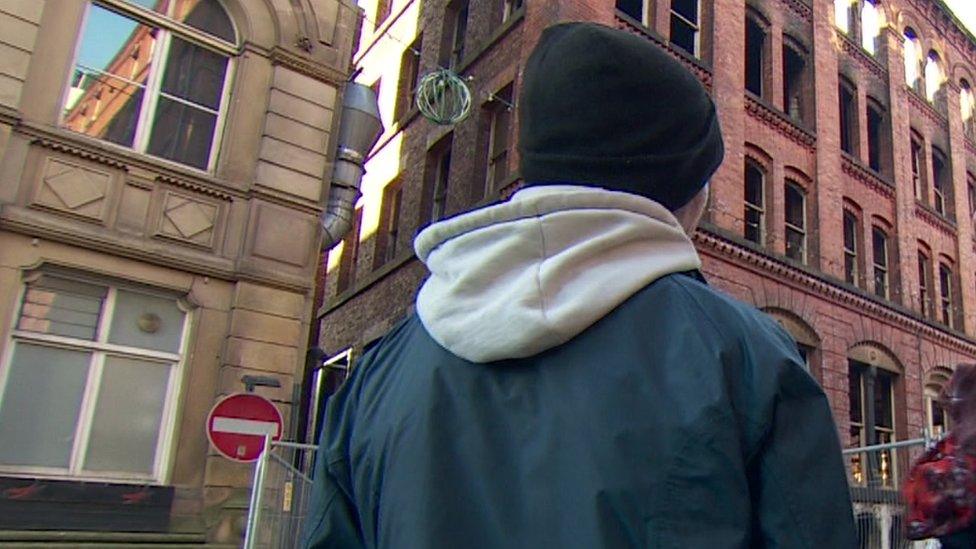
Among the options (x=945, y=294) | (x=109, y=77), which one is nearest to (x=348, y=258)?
(x=109, y=77)

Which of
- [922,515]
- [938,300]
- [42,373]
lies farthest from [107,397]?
[938,300]

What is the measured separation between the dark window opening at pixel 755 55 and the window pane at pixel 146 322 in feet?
42.1

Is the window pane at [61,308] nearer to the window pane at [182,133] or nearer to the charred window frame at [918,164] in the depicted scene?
the window pane at [182,133]

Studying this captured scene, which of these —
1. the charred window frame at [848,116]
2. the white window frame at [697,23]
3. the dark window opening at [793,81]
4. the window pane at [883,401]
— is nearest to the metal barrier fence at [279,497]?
the white window frame at [697,23]

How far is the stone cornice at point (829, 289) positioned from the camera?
13.0 metres

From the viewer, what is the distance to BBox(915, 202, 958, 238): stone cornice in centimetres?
1922

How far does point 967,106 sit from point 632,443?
89.5ft

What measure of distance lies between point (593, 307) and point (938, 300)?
21.2 m

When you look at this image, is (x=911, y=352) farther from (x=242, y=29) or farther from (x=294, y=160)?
(x=242, y=29)

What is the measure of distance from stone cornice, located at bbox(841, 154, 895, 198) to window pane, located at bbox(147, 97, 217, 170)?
553 inches

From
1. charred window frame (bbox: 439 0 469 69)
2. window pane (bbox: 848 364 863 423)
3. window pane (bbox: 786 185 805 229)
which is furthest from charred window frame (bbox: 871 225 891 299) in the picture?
charred window frame (bbox: 439 0 469 69)

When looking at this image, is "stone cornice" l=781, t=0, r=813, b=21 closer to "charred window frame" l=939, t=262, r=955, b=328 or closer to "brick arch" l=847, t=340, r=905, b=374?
"brick arch" l=847, t=340, r=905, b=374

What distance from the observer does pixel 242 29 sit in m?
10.1

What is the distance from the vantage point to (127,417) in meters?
8.46
